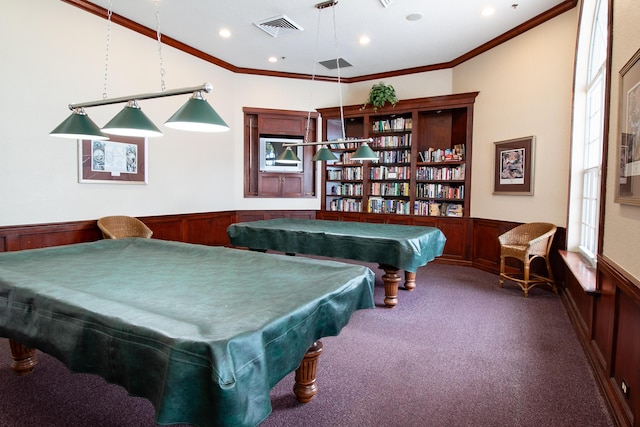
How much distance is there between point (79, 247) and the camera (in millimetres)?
2809

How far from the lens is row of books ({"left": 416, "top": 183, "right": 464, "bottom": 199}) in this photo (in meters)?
6.04

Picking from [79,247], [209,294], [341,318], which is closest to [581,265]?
[341,318]

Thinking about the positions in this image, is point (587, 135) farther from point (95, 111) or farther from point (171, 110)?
point (95, 111)

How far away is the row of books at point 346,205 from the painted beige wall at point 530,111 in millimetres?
2072

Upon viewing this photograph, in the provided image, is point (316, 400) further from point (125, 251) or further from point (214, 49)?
point (214, 49)

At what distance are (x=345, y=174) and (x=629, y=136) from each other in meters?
5.39

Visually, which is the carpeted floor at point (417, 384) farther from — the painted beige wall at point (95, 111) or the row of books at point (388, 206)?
the row of books at point (388, 206)

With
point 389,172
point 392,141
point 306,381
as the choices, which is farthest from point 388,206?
point 306,381

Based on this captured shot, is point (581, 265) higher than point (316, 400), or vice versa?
point (581, 265)

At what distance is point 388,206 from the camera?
662cm

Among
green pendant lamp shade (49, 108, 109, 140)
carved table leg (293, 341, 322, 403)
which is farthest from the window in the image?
green pendant lamp shade (49, 108, 109, 140)

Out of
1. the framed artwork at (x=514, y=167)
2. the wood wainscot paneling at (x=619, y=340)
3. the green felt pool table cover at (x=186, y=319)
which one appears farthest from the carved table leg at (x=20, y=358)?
the framed artwork at (x=514, y=167)

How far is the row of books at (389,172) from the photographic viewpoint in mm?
6543

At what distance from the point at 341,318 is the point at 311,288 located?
0.70 ft
